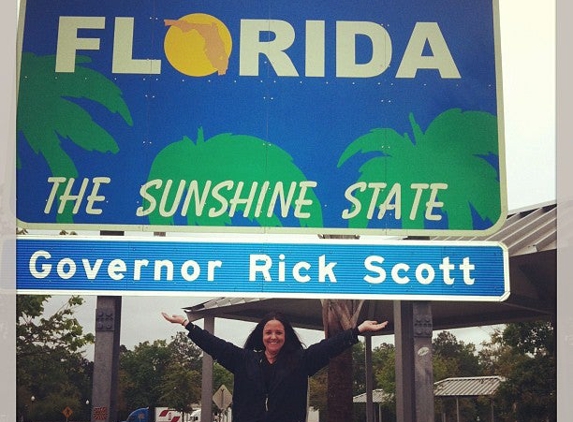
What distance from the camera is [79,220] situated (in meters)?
5.00

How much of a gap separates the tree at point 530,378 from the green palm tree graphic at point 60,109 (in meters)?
22.1

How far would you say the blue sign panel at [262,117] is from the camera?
5012 millimetres

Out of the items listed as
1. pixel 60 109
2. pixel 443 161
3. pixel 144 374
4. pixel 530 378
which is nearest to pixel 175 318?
pixel 60 109

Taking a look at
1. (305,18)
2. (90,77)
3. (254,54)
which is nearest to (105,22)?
(90,77)

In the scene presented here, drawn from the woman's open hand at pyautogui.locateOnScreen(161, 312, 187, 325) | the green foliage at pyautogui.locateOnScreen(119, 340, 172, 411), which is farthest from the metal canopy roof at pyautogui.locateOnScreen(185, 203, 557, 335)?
the green foliage at pyautogui.locateOnScreen(119, 340, 172, 411)

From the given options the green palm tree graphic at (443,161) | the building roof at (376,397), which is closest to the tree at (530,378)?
the building roof at (376,397)

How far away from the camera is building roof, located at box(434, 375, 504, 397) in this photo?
149 ft

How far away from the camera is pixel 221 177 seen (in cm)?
508

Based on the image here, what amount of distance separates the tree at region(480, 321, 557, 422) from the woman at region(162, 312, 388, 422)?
70.3 ft

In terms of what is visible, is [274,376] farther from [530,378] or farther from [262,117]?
[530,378]

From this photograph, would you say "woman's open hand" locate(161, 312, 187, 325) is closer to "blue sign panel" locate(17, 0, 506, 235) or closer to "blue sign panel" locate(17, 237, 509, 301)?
"blue sign panel" locate(17, 237, 509, 301)

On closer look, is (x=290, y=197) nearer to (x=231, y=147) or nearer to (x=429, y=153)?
(x=231, y=147)

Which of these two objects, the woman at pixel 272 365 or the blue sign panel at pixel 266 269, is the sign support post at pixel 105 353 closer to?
the blue sign panel at pixel 266 269

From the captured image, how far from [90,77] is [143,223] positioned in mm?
1211
